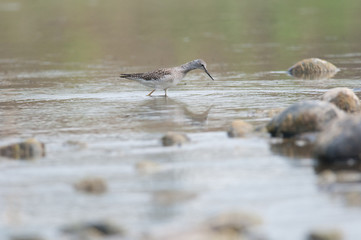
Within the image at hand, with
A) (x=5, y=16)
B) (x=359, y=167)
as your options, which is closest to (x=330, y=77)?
(x=359, y=167)

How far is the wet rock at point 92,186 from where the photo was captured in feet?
28.5

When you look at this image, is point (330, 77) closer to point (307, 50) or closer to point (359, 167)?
point (307, 50)

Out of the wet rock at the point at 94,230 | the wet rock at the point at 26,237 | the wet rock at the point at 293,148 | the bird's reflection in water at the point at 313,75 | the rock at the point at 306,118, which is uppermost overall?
the bird's reflection in water at the point at 313,75

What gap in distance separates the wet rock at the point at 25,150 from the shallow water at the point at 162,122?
0.57 feet

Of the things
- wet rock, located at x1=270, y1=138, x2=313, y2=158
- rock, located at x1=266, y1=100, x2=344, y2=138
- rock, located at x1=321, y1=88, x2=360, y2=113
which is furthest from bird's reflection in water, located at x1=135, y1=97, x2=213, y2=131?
rock, located at x1=321, y1=88, x2=360, y2=113

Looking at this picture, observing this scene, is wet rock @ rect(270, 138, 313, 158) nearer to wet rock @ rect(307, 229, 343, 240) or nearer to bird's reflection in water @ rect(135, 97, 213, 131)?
bird's reflection in water @ rect(135, 97, 213, 131)

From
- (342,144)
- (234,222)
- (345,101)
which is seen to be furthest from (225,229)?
(345,101)

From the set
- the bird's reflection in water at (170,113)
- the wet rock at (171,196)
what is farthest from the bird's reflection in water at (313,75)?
A: the wet rock at (171,196)

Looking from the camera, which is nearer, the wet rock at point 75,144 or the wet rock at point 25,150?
the wet rock at point 25,150

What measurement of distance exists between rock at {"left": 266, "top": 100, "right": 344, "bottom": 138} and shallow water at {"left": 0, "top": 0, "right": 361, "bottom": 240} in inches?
17.0

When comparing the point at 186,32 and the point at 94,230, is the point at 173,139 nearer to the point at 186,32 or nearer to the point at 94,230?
the point at 94,230

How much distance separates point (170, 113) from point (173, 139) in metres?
3.16

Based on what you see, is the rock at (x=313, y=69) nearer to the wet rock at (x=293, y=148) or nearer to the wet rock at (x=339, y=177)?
the wet rock at (x=293, y=148)

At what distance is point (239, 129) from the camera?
11.6 m
